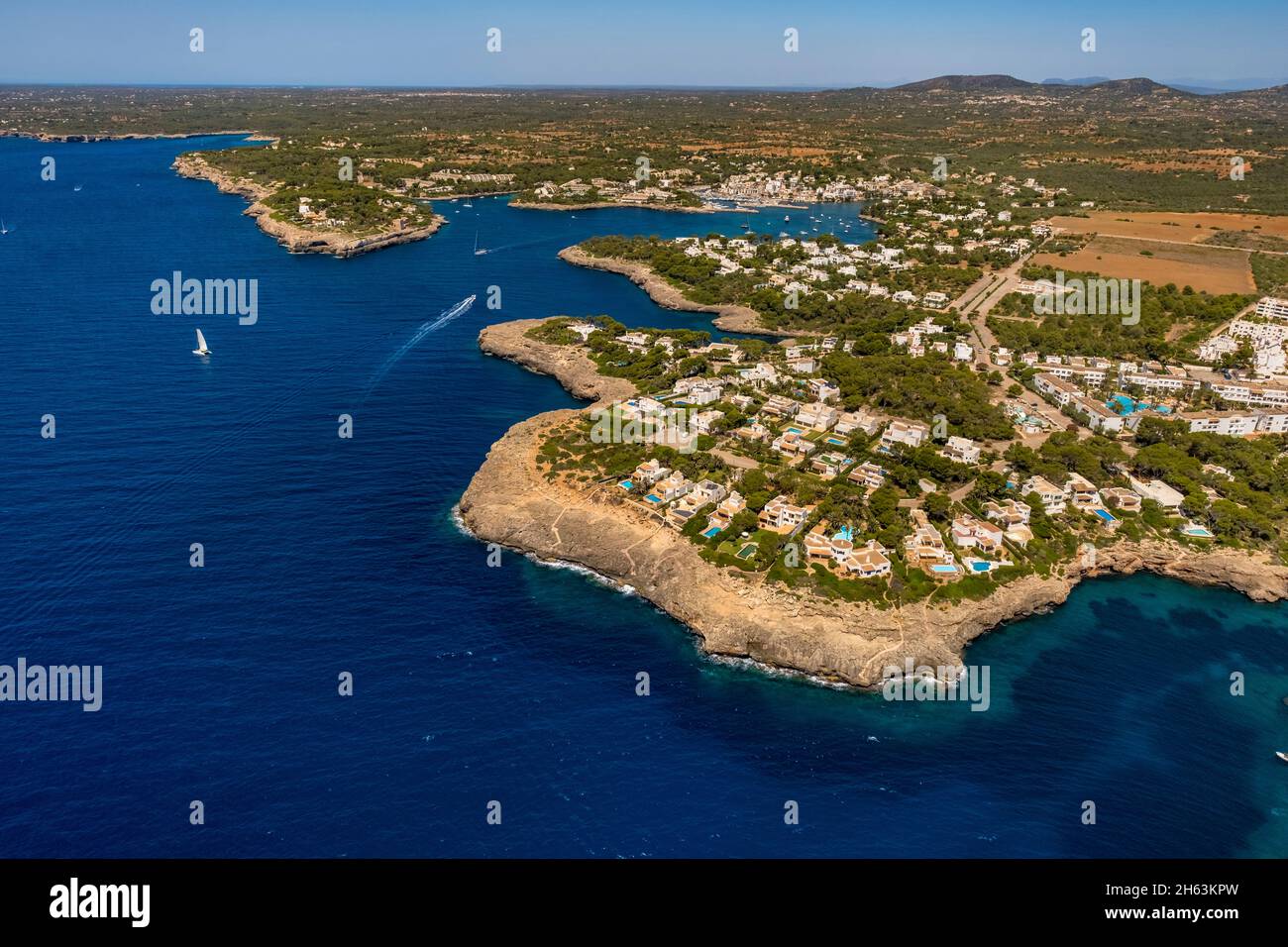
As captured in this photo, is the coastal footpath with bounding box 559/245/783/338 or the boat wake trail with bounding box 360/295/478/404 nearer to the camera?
the boat wake trail with bounding box 360/295/478/404

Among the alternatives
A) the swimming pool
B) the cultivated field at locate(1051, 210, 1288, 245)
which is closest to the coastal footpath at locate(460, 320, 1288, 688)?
the swimming pool

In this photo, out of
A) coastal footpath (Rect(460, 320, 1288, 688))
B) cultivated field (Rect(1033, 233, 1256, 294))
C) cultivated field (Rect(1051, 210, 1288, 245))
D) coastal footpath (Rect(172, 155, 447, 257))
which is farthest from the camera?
cultivated field (Rect(1051, 210, 1288, 245))

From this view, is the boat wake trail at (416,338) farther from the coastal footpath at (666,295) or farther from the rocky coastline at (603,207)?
the rocky coastline at (603,207)

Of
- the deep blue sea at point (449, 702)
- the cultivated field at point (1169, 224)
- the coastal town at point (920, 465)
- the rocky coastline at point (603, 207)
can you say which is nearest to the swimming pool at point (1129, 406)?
the coastal town at point (920, 465)

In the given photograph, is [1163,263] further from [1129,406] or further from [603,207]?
[603,207]

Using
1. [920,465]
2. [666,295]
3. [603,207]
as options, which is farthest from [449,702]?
[603,207]

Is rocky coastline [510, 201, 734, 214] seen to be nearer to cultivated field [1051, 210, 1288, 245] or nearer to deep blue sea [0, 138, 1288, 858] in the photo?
cultivated field [1051, 210, 1288, 245]

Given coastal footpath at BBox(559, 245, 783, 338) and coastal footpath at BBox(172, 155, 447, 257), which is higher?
coastal footpath at BBox(172, 155, 447, 257)
